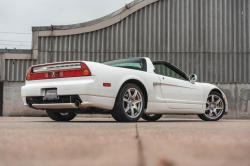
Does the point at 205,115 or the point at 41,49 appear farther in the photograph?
the point at 41,49

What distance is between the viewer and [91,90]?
15.4 feet

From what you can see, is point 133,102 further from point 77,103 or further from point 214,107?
point 214,107

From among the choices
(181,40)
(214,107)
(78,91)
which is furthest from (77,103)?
(181,40)

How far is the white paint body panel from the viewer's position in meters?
4.73

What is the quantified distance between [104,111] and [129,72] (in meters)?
0.78

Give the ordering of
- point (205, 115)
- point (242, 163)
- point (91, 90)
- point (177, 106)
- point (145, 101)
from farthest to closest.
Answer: point (205, 115) < point (177, 106) < point (145, 101) < point (91, 90) < point (242, 163)

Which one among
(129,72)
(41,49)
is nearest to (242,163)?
(129,72)

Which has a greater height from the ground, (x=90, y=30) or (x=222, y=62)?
(x=90, y=30)

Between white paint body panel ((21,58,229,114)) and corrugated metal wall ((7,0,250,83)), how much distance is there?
5.04m

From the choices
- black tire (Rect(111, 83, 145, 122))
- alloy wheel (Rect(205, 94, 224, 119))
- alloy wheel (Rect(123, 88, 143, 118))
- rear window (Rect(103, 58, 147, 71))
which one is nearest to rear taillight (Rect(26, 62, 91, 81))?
black tire (Rect(111, 83, 145, 122))

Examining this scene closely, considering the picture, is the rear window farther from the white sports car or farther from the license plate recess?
the license plate recess

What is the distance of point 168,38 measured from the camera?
11734 mm

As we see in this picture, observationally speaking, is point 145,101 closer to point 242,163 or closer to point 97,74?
point 97,74

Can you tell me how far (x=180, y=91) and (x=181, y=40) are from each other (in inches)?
228
